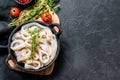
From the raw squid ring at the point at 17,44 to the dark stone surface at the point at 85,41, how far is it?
14 centimetres

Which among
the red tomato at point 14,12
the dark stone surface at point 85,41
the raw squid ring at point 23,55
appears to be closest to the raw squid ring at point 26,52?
the raw squid ring at point 23,55

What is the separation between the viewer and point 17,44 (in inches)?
81.0

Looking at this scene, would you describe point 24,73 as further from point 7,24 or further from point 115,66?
point 115,66

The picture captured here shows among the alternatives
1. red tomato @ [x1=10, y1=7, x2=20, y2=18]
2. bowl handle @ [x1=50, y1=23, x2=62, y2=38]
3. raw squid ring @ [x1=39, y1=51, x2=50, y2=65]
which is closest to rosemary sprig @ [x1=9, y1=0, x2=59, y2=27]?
red tomato @ [x1=10, y1=7, x2=20, y2=18]

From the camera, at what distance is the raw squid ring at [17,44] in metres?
2.03

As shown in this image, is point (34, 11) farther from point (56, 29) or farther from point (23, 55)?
point (23, 55)

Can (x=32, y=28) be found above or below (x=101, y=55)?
above

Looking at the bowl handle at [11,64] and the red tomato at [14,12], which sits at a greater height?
the red tomato at [14,12]

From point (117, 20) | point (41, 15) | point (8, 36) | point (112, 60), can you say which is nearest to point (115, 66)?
point (112, 60)

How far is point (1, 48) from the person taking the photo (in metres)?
2.13

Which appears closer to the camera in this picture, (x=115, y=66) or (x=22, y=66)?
(x=22, y=66)

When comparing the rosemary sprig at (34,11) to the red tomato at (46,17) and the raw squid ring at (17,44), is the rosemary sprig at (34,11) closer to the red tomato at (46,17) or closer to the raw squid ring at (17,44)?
the red tomato at (46,17)

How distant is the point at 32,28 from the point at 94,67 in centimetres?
46

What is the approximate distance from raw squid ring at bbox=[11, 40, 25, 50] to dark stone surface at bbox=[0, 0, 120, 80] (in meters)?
0.14
